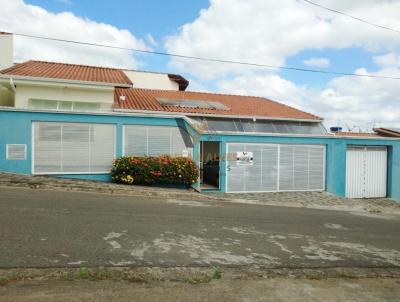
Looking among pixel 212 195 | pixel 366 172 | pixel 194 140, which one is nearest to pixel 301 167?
pixel 366 172

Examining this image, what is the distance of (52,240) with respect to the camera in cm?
627

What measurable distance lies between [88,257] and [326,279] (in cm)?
369

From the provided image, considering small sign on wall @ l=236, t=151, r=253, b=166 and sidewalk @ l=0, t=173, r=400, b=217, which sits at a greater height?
small sign on wall @ l=236, t=151, r=253, b=166

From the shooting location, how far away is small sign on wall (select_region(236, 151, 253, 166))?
630 inches

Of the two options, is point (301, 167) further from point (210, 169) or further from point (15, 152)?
point (15, 152)

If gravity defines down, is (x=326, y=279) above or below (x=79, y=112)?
below

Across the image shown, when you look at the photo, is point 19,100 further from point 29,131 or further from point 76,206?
point 76,206

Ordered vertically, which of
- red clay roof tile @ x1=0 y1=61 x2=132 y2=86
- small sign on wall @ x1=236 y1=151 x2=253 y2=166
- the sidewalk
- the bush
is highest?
red clay roof tile @ x1=0 y1=61 x2=132 y2=86

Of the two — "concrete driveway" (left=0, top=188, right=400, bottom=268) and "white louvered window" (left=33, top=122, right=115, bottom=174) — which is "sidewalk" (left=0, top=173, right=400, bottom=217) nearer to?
"white louvered window" (left=33, top=122, right=115, bottom=174)

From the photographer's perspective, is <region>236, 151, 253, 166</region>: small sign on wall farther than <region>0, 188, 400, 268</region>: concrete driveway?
Yes

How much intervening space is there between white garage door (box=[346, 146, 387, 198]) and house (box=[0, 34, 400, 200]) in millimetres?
51

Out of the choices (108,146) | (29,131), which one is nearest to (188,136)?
(108,146)

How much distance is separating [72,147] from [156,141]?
135 inches

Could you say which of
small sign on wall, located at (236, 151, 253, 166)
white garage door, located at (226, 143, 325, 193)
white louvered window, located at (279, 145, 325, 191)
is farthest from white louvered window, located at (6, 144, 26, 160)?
white louvered window, located at (279, 145, 325, 191)
